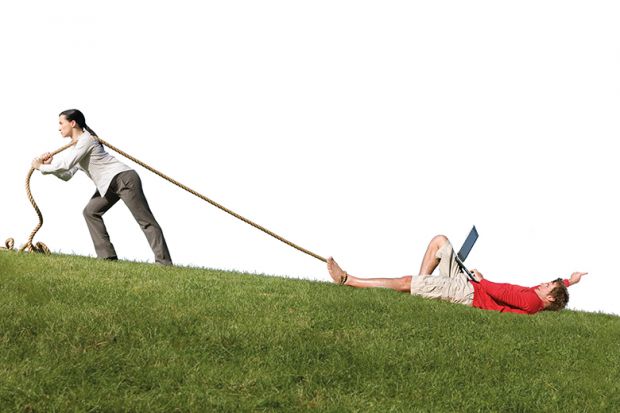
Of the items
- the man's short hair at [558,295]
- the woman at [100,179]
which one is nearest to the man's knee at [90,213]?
the woman at [100,179]

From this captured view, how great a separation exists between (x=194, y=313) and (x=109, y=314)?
962mm

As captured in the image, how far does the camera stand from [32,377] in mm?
7148

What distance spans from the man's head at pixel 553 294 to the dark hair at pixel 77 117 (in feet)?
23.7

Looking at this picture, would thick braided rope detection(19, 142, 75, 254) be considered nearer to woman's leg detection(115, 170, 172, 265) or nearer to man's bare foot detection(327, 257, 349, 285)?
woman's leg detection(115, 170, 172, 265)

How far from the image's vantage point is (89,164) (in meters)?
13.0

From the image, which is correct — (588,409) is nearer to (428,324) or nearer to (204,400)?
(428,324)

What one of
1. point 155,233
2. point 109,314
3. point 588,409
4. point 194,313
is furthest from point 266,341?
point 155,233

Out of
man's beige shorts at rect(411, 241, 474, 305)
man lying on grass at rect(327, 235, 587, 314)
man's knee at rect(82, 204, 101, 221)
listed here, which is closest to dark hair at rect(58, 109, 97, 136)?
man's knee at rect(82, 204, 101, 221)

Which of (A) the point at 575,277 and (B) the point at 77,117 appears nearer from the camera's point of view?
(A) the point at 575,277

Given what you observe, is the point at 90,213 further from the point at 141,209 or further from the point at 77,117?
the point at 77,117

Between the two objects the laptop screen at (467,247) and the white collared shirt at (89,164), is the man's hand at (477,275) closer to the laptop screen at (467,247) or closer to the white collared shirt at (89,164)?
the laptop screen at (467,247)

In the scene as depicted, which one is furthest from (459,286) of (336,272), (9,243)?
(9,243)

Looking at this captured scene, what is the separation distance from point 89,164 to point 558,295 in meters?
7.27

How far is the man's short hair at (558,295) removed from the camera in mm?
11555
